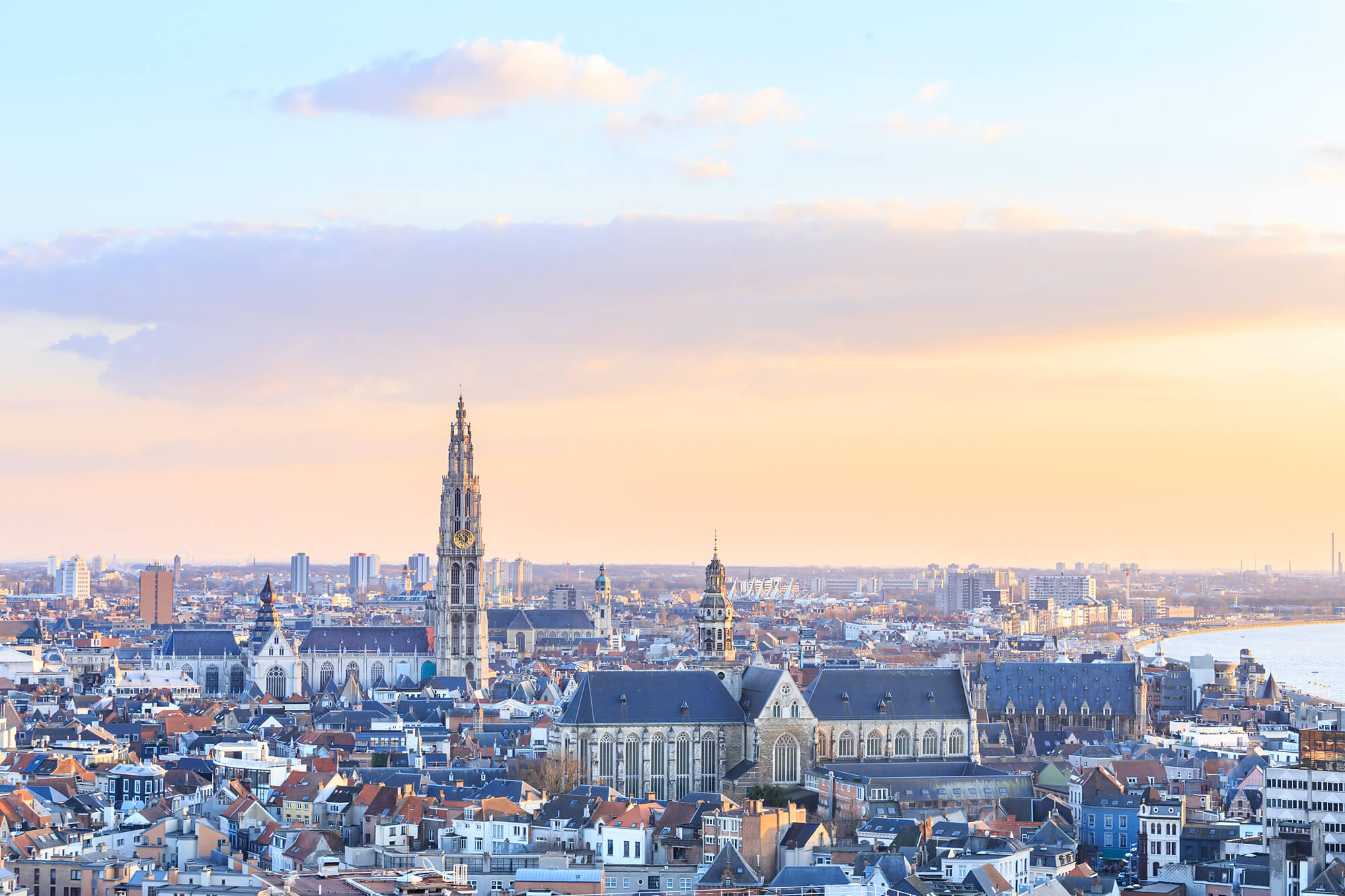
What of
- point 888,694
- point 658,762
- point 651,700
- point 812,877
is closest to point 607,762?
point 658,762

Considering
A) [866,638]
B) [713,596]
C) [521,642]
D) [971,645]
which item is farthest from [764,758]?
[866,638]

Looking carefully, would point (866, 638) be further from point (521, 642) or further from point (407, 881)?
point (407, 881)

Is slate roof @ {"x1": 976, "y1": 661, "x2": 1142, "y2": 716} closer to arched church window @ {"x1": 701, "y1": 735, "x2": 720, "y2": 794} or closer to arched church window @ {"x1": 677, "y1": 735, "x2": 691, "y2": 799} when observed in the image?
arched church window @ {"x1": 701, "y1": 735, "x2": 720, "y2": 794}

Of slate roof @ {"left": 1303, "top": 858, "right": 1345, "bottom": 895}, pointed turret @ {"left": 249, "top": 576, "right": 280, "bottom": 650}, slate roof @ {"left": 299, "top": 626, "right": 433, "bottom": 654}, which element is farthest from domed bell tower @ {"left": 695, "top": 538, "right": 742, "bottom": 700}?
pointed turret @ {"left": 249, "top": 576, "right": 280, "bottom": 650}

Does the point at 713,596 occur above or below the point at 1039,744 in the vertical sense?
above

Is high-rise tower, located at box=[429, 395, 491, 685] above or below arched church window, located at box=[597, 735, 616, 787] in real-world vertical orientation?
above
